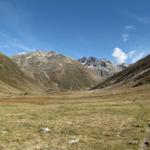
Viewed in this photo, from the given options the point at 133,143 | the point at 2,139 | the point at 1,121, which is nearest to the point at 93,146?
the point at 133,143

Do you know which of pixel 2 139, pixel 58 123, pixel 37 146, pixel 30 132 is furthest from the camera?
pixel 58 123

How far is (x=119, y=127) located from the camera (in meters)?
30.0

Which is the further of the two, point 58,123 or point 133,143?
point 58,123

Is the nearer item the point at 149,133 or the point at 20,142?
the point at 20,142

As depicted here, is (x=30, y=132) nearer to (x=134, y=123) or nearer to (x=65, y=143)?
(x=65, y=143)

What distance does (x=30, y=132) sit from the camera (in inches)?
1056

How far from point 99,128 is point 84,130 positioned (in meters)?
1.89

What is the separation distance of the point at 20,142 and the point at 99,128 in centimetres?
933

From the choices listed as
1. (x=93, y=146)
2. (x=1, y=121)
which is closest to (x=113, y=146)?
(x=93, y=146)

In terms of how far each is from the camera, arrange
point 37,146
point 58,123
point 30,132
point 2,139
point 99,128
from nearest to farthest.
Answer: point 37,146, point 2,139, point 30,132, point 99,128, point 58,123

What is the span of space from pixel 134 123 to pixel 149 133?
5.85 metres

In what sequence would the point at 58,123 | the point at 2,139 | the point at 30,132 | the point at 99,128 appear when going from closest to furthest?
the point at 2,139 → the point at 30,132 → the point at 99,128 → the point at 58,123

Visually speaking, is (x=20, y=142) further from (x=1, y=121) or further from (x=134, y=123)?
(x=134, y=123)

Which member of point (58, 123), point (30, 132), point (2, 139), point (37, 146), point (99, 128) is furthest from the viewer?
point (58, 123)
